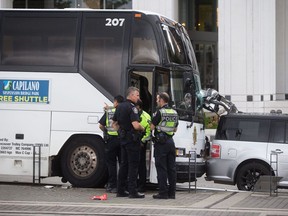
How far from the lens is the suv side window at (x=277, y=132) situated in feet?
49.3

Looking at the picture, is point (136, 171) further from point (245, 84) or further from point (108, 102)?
point (245, 84)

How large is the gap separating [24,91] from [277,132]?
5.07m

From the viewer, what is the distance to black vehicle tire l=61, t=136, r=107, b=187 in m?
14.5

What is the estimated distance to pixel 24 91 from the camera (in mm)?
Result: 14773

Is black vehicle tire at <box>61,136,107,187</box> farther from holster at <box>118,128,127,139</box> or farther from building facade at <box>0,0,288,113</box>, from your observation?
building facade at <box>0,0,288,113</box>

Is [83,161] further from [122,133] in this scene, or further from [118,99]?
[122,133]

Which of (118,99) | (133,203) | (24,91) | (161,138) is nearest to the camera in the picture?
(133,203)

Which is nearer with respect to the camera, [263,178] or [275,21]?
[263,178]

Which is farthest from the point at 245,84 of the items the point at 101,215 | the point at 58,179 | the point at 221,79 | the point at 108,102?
the point at 101,215

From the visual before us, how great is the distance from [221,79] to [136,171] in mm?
18219

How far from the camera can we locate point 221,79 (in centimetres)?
3050

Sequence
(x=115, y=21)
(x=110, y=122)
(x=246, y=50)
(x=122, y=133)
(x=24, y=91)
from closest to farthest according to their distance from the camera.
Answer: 1. (x=122, y=133)
2. (x=110, y=122)
3. (x=115, y=21)
4. (x=24, y=91)
5. (x=246, y=50)

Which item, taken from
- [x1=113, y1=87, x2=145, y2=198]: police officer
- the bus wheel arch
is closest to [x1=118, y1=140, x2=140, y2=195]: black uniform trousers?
[x1=113, y1=87, x2=145, y2=198]: police officer

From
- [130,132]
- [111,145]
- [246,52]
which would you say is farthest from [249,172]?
[246,52]
